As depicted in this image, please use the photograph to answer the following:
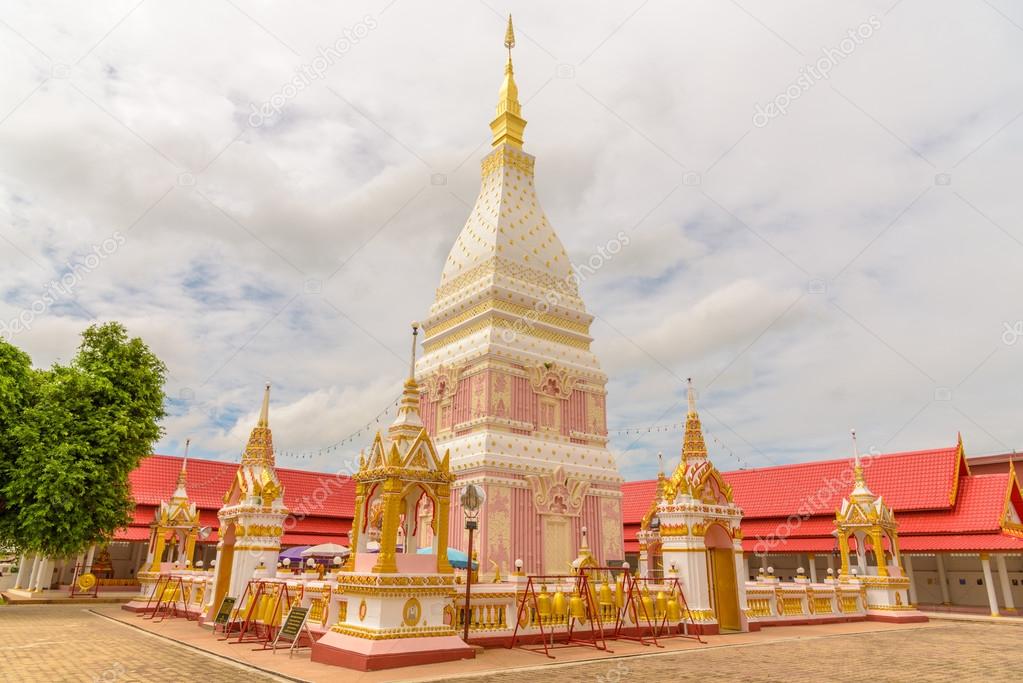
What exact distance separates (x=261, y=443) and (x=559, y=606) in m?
11.3

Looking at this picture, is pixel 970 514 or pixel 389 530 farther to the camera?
pixel 970 514

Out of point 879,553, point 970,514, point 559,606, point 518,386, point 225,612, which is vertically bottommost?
point 225,612

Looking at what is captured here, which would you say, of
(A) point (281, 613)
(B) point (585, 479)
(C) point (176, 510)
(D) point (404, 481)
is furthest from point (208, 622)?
(B) point (585, 479)

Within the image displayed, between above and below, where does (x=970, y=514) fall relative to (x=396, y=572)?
above

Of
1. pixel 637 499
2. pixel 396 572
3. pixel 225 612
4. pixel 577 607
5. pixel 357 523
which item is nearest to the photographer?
pixel 396 572

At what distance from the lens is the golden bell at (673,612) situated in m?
16.1

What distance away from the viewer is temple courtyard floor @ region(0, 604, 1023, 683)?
10.3 m

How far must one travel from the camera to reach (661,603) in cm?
1611

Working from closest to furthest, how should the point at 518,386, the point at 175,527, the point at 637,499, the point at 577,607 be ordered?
1. the point at 577,607
2. the point at 518,386
3. the point at 175,527
4. the point at 637,499

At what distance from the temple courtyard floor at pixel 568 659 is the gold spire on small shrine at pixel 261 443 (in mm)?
4872

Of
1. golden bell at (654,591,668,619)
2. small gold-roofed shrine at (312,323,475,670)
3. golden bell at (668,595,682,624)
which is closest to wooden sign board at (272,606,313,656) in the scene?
small gold-roofed shrine at (312,323,475,670)

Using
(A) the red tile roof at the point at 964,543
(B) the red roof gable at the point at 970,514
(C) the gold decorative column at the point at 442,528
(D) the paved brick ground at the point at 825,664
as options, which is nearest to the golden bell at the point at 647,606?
(D) the paved brick ground at the point at 825,664

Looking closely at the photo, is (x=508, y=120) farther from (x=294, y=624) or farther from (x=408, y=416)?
(x=294, y=624)

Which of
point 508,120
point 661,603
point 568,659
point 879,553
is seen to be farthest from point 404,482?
point 508,120
